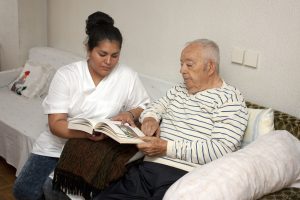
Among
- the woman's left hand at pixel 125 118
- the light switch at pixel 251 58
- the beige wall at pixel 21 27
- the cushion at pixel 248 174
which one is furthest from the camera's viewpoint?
the beige wall at pixel 21 27

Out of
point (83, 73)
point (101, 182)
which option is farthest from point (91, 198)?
point (83, 73)

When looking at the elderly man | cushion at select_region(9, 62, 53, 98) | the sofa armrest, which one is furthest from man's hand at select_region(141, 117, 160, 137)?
the sofa armrest

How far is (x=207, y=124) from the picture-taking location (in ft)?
5.76

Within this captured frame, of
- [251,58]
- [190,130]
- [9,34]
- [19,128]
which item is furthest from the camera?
[9,34]

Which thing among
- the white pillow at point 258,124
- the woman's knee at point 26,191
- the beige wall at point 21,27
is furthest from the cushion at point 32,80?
the white pillow at point 258,124

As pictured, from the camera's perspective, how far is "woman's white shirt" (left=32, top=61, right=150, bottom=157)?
1896mm

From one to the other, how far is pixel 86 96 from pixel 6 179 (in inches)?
42.0

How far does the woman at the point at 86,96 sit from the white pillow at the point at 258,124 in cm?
57

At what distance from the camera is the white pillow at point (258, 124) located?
5.84ft

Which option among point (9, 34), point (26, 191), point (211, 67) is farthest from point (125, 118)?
point (9, 34)

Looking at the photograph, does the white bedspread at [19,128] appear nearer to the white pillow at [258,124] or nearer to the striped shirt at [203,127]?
the striped shirt at [203,127]

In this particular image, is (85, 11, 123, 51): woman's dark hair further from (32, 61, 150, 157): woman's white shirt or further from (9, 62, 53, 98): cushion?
(9, 62, 53, 98): cushion

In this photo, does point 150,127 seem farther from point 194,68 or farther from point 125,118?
point 194,68

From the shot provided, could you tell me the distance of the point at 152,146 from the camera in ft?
5.55
